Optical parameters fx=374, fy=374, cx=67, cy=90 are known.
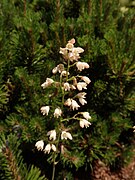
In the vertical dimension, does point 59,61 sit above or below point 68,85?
above

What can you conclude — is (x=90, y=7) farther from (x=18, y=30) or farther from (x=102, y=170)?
(x=102, y=170)

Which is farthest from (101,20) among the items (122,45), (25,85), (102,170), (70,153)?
(102,170)

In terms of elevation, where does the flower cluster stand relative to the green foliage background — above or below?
below

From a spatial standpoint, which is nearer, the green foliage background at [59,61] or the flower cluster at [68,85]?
the flower cluster at [68,85]

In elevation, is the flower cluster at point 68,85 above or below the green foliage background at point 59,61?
below

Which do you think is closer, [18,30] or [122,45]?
[122,45]

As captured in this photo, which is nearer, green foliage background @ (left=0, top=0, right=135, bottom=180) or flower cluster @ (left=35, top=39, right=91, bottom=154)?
flower cluster @ (left=35, top=39, right=91, bottom=154)

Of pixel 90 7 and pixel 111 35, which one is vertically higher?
pixel 90 7

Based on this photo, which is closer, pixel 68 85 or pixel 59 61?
pixel 68 85
